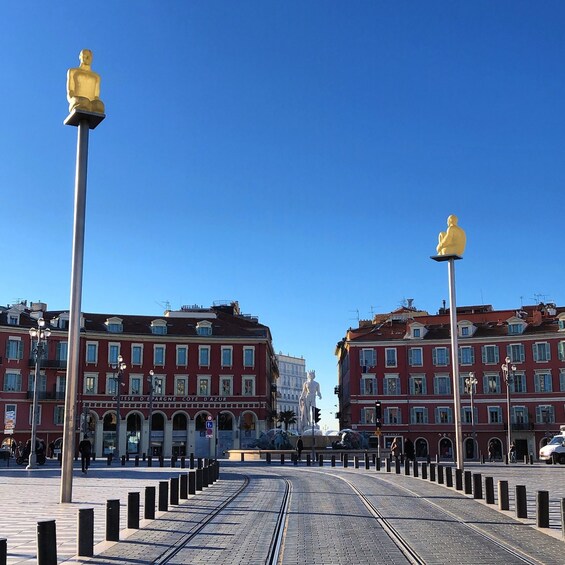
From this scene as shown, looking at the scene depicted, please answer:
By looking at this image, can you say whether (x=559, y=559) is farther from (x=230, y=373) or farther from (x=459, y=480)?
(x=230, y=373)

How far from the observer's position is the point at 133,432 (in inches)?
2699

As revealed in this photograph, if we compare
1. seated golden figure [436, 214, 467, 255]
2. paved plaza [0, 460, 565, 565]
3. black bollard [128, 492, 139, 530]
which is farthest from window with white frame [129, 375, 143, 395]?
black bollard [128, 492, 139, 530]

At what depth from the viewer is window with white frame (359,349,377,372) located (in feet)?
233

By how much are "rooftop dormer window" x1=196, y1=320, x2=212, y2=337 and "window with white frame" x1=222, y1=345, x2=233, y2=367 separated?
2155mm

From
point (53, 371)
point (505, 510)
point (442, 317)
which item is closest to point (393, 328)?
point (442, 317)

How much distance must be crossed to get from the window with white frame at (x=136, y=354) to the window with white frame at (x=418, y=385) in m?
24.8

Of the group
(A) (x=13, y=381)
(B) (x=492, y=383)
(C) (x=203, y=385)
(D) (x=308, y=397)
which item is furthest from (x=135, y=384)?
(B) (x=492, y=383)

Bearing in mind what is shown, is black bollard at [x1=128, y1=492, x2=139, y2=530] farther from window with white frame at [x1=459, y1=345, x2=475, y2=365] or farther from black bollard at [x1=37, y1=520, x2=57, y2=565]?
window with white frame at [x1=459, y1=345, x2=475, y2=365]

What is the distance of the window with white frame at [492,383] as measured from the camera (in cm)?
6750

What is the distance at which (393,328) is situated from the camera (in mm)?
73688

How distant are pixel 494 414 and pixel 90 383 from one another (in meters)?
35.9

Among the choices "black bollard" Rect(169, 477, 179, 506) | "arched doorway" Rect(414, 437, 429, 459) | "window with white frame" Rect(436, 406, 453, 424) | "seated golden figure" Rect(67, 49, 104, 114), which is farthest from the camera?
"window with white frame" Rect(436, 406, 453, 424)

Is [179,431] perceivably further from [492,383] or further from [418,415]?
[492,383]

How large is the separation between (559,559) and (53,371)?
6150cm
